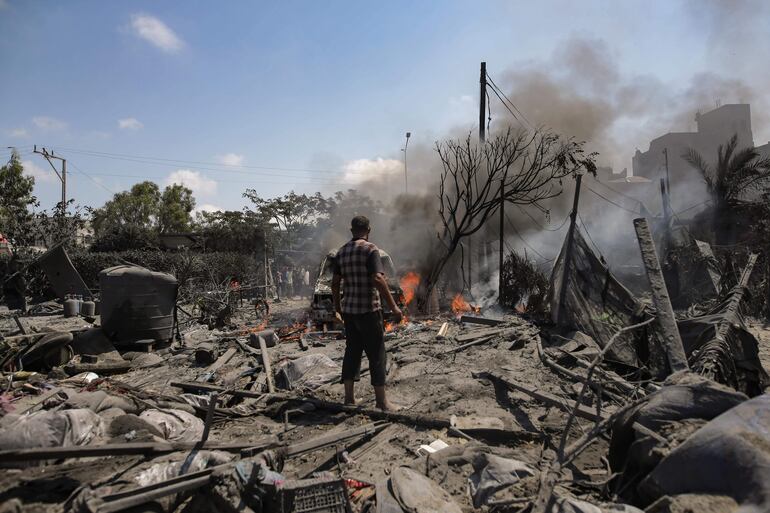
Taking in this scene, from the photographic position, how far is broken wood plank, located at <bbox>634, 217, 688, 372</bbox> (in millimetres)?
4242

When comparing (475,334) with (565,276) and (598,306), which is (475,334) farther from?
(598,306)

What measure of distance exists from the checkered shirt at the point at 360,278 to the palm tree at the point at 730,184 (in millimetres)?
21225

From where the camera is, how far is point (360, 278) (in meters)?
A: 4.29

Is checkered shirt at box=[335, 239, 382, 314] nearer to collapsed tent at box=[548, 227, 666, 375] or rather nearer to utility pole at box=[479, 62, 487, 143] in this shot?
collapsed tent at box=[548, 227, 666, 375]

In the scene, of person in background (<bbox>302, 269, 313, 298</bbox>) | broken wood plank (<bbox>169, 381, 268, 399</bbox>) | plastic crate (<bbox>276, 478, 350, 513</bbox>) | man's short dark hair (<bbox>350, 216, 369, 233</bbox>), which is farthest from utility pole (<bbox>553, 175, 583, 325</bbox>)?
person in background (<bbox>302, 269, 313, 298</bbox>)

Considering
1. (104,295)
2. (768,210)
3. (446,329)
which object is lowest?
(446,329)

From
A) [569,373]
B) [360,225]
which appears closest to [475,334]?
[569,373]

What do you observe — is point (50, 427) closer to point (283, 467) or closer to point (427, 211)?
point (283, 467)

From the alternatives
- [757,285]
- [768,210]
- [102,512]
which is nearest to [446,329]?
[102,512]

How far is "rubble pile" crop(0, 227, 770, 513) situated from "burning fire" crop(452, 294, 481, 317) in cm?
468

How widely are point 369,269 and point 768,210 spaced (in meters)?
18.2

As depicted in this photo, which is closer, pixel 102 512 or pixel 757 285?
pixel 102 512

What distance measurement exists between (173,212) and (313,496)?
141 ft

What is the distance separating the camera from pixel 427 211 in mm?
18531
